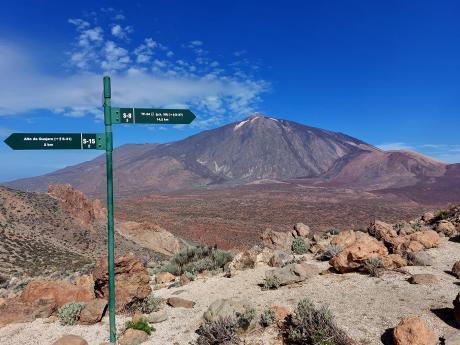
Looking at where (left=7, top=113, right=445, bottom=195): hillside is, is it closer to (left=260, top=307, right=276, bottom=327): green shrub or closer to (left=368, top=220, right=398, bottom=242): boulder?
(left=368, top=220, right=398, bottom=242): boulder

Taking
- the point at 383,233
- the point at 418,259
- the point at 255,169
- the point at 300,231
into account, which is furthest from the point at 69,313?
the point at 255,169

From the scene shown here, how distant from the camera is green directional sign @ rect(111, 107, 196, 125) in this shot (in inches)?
237

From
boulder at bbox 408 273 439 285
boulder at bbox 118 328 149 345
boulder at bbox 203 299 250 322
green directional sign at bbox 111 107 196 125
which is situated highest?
green directional sign at bbox 111 107 196 125

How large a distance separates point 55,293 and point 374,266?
681cm

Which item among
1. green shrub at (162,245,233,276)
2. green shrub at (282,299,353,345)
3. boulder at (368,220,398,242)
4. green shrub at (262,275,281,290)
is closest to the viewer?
green shrub at (282,299,353,345)

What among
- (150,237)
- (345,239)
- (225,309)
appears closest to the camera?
(225,309)

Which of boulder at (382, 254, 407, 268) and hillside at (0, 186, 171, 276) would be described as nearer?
boulder at (382, 254, 407, 268)

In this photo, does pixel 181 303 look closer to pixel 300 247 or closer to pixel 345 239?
pixel 300 247

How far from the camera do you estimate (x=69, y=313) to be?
303 inches

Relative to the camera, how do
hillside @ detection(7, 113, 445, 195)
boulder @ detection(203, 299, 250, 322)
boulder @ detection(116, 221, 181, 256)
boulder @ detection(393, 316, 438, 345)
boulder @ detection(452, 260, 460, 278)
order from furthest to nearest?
hillside @ detection(7, 113, 445, 195)
boulder @ detection(116, 221, 181, 256)
boulder @ detection(452, 260, 460, 278)
boulder @ detection(203, 299, 250, 322)
boulder @ detection(393, 316, 438, 345)

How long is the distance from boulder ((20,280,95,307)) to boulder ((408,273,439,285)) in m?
6.68

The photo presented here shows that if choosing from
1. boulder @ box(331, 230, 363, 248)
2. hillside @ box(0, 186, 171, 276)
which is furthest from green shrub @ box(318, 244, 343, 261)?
hillside @ box(0, 186, 171, 276)

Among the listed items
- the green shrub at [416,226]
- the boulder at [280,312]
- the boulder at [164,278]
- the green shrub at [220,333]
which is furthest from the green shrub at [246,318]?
the green shrub at [416,226]

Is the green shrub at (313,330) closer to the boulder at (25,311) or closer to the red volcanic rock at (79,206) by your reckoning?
the boulder at (25,311)
